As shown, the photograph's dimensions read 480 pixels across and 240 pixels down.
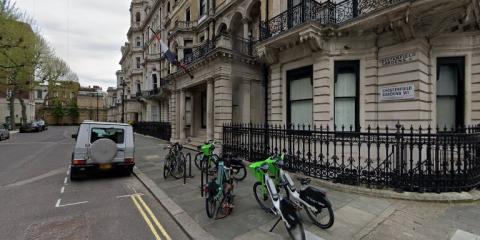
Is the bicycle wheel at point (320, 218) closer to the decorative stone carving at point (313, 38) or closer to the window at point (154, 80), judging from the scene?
the decorative stone carving at point (313, 38)

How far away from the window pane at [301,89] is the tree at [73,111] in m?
78.9

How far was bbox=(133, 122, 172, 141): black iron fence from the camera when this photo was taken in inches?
835

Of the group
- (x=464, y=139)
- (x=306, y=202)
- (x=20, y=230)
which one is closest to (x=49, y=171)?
(x=20, y=230)

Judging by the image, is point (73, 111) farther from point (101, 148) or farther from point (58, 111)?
point (101, 148)

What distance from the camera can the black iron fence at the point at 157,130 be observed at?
21.2 meters

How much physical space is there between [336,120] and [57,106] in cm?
8149

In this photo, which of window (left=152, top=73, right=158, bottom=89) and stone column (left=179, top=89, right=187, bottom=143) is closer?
stone column (left=179, top=89, right=187, bottom=143)

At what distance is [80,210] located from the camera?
519 cm

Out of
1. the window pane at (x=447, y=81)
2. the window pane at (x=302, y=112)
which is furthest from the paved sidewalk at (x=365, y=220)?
the window pane at (x=447, y=81)

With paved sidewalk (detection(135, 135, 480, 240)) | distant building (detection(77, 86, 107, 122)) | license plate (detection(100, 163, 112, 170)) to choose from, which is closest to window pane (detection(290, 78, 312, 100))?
paved sidewalk (detection(135, 135, 480, 240))

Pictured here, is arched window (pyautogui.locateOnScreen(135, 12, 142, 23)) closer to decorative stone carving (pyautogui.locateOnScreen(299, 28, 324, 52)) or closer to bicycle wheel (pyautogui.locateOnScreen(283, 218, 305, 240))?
decorative stone carving (pyautogui.locateOnScreen(299, 28, 324, 52))

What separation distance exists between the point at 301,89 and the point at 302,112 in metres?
1.02

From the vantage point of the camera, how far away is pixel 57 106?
66438 millimetres

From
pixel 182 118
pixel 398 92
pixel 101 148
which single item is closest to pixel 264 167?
pixel 101 148
